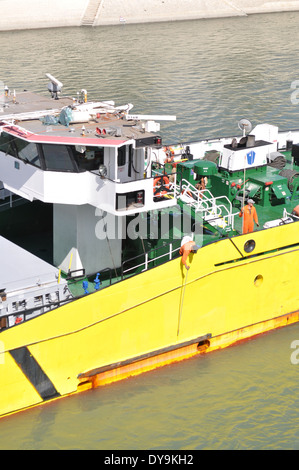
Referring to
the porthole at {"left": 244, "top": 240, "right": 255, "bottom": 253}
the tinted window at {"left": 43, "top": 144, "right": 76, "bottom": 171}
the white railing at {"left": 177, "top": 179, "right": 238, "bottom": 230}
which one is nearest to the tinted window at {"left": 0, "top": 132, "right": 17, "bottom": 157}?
the tinted window at {"left": 43, "top": 144, "right": 76, "bottom": 171}

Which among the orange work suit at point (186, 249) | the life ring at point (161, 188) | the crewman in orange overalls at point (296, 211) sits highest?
the life ring at point (161, 188)

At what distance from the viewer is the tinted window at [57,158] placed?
1566 centimetres

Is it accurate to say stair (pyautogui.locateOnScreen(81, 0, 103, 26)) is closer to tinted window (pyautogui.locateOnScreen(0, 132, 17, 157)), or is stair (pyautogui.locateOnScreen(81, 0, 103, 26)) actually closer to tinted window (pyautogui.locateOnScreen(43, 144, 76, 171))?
tinted window (pyautogui.locateOnScreen(0, 132, 17, 157))

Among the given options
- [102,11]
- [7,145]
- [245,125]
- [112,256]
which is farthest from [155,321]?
[102,11]

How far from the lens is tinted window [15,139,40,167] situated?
16.1 m

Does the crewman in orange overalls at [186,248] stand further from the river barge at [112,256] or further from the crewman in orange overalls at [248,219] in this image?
the crewman in orange overalls at [248,219]

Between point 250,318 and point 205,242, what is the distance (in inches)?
94.4

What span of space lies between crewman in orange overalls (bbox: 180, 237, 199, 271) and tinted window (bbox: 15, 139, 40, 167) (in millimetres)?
3441

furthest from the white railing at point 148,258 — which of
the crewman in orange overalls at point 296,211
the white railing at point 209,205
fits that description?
the crewman in orange overalls at point 296,211

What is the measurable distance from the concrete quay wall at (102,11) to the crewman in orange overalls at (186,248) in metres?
47.4

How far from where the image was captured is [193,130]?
110 feet

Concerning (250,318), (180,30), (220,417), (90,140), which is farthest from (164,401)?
(180,30)

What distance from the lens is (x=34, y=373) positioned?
15031mm
